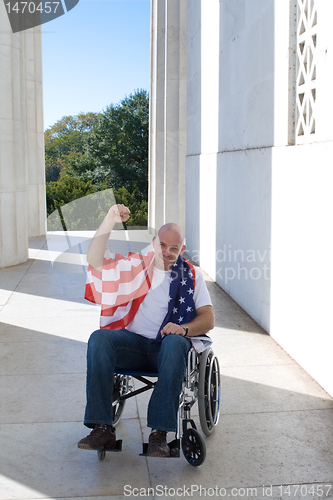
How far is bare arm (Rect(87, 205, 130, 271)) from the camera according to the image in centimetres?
342

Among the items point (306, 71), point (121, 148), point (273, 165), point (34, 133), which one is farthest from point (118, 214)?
point (121, 148)

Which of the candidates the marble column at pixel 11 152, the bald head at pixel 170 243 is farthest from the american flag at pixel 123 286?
the marble column at pixel 11 152

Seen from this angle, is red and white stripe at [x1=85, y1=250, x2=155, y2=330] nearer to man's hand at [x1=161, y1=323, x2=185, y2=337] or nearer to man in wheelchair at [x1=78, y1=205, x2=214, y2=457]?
man in wheelchair at [x1=78, y1=205, x2=214, y2=457]

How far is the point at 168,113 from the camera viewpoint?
47.4 ft

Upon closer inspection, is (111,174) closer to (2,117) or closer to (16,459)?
(2,117)

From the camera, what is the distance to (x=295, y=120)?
528 centimetres

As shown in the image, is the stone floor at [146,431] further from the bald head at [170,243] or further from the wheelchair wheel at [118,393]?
the bald head at [170,243]

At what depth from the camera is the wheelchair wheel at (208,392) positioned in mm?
3463

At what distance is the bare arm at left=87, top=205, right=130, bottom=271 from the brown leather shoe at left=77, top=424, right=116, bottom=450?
99 centimetres

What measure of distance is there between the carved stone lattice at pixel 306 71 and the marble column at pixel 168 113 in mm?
9427

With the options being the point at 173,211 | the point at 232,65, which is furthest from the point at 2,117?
the point at 173,211

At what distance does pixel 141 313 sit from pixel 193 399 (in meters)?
Result: 0.64

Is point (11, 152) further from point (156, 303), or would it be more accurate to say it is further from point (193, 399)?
point (193, 399)

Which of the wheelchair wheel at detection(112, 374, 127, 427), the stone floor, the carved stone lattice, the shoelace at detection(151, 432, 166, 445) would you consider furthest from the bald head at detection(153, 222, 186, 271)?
the carved stone lattice
